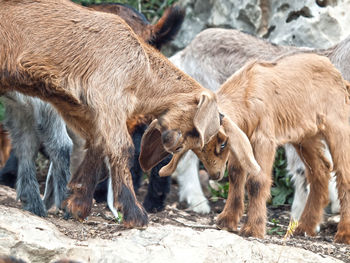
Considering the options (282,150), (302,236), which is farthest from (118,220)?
(282,150)

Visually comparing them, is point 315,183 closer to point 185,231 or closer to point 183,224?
point 183,224

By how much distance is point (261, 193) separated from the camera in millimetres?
5898

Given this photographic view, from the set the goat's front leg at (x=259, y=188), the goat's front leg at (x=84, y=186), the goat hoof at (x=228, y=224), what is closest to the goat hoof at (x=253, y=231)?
the goat's front leg at (x=259, y=188)

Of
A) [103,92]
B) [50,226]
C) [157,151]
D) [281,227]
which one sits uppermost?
[103,92]

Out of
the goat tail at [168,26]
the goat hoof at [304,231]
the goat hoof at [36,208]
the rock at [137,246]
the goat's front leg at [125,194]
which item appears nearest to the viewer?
the rock at [137,246]

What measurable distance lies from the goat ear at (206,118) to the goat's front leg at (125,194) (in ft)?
1.82

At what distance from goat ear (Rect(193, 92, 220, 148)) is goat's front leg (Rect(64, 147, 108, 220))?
76 cm

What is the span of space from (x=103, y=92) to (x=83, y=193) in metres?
0.81

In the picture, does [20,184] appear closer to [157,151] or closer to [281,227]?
[157,151]

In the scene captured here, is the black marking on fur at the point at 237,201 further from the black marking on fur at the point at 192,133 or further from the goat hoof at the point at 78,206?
the goat hoof at the point at 78,206

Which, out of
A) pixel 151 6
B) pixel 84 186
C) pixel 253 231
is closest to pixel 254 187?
pixel 253 231

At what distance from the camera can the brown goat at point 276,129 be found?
5.82 meters

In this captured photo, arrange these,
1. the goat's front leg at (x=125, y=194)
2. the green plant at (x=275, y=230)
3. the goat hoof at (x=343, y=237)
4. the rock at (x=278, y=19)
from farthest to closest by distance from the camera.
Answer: the rock at (x=278, y=19)
the green plant at (x=275, y=230)
the goat hoof at (x=343, y=237)
the goat's front leg at (x=125, y=194)

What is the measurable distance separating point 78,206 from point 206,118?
1156mm
